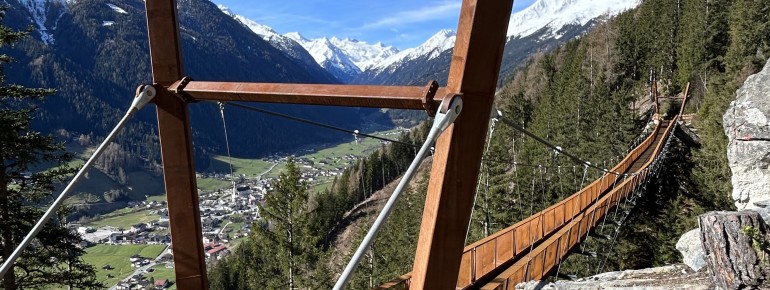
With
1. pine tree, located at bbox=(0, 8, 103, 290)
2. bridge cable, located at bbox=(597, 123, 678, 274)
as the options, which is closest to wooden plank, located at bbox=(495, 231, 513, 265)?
pine tree, located at bbox=(0, 8, 103, 290)

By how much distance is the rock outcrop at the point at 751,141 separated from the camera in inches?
580

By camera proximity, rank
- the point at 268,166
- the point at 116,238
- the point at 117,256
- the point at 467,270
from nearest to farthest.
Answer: the point at 467,270 → the point at 117,256 → the point at 116,238 → the point at 268,166

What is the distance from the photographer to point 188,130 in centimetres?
312

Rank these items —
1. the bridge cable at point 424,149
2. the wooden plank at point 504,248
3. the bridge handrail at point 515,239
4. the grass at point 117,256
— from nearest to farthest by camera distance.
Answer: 1. the bridge cable at point 424,149
2. the bridge handrail at point 515,239
3. the wooden plank at point 504,248
4. the grass at point 117,256

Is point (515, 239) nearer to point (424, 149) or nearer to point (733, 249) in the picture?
point (733, 249)

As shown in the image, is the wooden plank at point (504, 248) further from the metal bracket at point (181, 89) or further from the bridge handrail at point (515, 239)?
the metal bracket at point (181, 89)

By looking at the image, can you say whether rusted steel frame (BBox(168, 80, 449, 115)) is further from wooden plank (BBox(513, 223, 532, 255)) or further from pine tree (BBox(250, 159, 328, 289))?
pine tree (BBox(250, 159, 328, 289))

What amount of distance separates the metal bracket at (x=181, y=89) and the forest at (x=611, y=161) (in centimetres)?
385

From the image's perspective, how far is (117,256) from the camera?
78188 millimetres

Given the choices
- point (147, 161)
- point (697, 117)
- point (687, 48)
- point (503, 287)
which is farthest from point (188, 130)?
point (147, 161)

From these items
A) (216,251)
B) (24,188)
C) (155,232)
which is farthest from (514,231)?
(155,232)

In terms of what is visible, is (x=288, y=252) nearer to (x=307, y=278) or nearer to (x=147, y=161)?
(x=307, y=278)

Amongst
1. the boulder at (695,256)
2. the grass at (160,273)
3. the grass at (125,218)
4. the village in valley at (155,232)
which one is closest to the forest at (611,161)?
the boulder at (695,256)

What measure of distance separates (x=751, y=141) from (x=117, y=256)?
86.3 m
